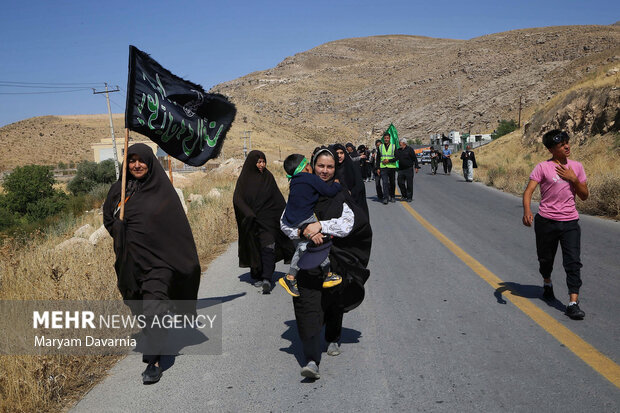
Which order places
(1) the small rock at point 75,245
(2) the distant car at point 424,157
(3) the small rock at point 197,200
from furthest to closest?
(2) the distant car at point 424,157
(3) the small rock at point 197,200
(1) the small rock at point 75,245

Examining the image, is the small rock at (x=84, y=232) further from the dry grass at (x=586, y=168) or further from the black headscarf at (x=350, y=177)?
the dry grass at (x=586, y=168)

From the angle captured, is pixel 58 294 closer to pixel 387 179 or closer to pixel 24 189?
pixel 387 179

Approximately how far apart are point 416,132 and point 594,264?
A: 281ft

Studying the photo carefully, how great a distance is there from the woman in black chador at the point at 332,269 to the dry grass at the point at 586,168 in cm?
978

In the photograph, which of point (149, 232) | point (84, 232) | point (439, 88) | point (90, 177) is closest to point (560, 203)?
point (149, 232)

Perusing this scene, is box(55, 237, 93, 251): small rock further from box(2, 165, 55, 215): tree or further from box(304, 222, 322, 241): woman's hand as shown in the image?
box(2, 165, 55, 215): tree

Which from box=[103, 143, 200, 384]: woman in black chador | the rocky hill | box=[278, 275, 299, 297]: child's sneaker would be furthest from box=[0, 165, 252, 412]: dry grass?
the rocky hill

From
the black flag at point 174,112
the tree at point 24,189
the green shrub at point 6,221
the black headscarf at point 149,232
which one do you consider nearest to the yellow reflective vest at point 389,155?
the black flag at point 174,112

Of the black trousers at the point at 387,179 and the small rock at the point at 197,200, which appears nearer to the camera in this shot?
the black trousers at the point at 387,179

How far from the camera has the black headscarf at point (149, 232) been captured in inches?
189

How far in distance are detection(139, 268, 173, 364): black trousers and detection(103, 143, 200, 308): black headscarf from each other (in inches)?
2.9

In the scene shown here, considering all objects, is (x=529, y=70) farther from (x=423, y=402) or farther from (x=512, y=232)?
(x=423, y=402)

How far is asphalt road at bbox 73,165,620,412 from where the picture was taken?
12.6 feet

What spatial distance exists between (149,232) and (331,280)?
1.62 m
